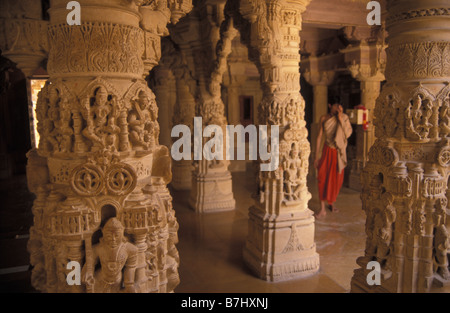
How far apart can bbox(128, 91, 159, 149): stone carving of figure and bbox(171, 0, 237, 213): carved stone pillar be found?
3.85 meters

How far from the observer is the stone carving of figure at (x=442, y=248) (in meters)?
2.54

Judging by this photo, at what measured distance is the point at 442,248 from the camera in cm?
255

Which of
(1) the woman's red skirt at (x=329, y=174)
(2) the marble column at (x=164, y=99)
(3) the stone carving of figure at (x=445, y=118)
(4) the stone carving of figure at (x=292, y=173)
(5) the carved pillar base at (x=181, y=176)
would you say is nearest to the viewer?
(3) the stone carving of figure at (x=445, y=118)

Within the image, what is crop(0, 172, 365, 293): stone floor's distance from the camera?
3.91 meters

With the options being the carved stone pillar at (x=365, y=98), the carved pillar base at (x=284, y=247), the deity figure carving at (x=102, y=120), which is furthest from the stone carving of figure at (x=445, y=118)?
the carved stone pillar at (x=365, y=98)

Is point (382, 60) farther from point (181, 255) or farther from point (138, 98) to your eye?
point (138, 98)

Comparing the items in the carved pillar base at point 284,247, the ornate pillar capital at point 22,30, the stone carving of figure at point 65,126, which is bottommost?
the carved pillar base at point 284,247

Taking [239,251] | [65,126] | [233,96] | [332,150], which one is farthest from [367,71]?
[65,126]

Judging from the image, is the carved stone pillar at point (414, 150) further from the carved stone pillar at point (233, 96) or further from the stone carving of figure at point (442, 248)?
the carved stone pillar at point (233, 96)

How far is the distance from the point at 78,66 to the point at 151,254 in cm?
121

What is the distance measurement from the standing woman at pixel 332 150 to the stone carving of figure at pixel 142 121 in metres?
4.68

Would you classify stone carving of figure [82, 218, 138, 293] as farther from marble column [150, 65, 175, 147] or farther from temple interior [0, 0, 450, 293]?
marble column [150, 65, 175, 147]

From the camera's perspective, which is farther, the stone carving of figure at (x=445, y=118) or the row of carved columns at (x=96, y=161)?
the stone carving of figure at (x=445, y=118)

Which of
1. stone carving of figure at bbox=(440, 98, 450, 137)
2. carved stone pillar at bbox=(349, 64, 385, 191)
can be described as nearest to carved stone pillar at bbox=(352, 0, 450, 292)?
stone carving of figure at bbox=(440, 98, 450, 137)
